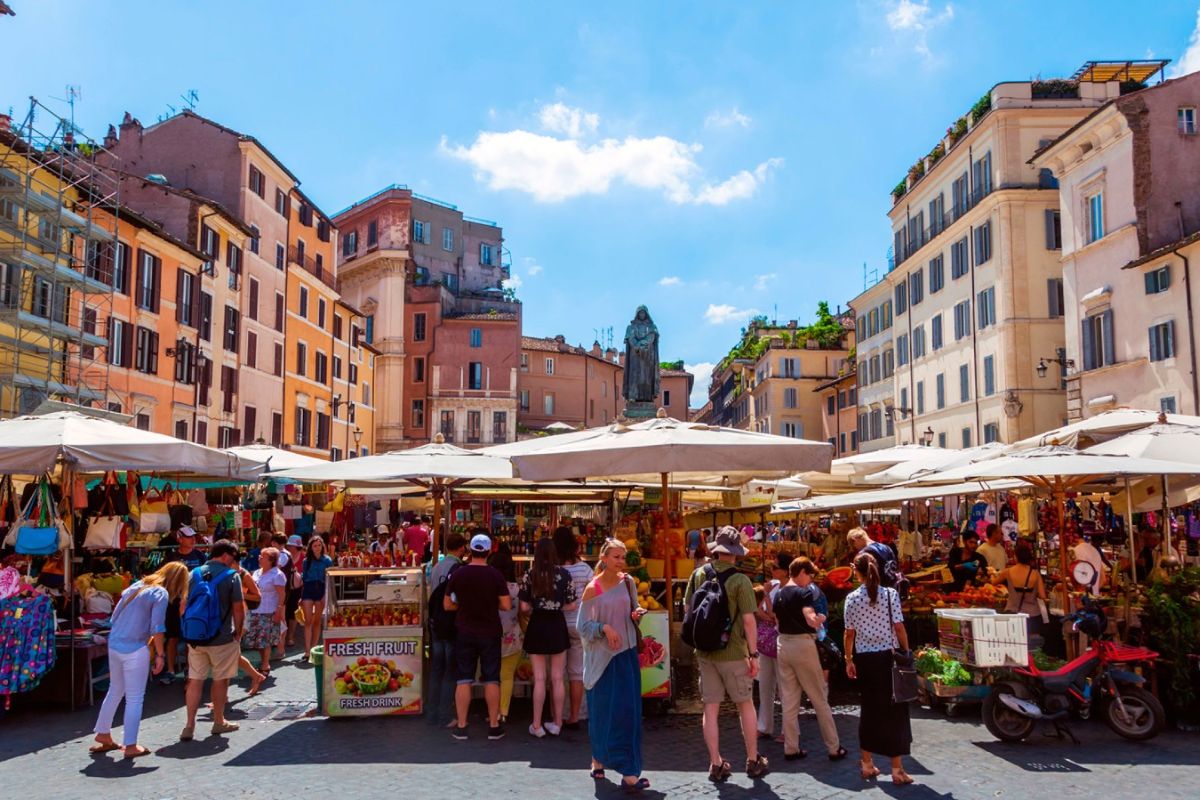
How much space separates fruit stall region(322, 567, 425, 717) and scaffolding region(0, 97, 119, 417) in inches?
544

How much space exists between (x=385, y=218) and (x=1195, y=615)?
54.9m

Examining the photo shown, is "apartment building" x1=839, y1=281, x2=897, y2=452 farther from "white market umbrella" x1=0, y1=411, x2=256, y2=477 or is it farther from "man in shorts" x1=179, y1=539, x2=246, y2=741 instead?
"man in shorts" x1=179, y1=539, x2=246, y2=741

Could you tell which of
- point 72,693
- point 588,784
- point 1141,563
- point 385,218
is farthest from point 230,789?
point 385,218

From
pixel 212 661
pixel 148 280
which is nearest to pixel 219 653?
pixel 212 661

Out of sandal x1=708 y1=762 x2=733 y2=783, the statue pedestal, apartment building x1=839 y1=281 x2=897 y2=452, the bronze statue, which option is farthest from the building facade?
sandal x1=708 y1=762 x2=733 y2=783

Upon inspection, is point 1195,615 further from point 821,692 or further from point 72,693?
point 72,693

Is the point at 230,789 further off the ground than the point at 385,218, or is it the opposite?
the point at 385,218

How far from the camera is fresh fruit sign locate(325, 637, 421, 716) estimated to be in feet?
29.8

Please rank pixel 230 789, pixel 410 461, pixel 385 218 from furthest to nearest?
pixel 385 218
pixel 410 461
pixel 230 789

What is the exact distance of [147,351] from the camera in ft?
92.8

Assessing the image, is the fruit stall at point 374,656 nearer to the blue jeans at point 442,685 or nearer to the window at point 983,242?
the blue jeans at point 442,685

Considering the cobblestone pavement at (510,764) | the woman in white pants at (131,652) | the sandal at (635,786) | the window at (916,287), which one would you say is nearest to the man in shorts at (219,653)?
the cobblestone pavement at (510,764)

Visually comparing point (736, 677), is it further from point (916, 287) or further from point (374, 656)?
point (916, 287)

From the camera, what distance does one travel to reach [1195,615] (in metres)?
8.55
